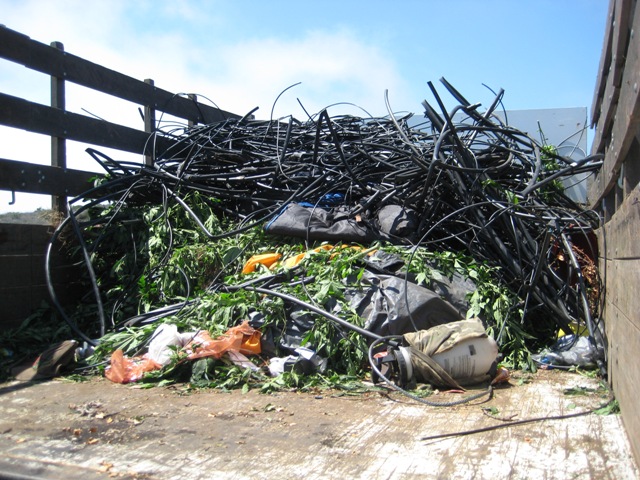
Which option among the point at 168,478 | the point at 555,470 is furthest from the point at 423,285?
the point at 168,478

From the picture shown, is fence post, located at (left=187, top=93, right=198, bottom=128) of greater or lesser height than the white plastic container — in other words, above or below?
above

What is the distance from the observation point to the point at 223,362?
4.30 m

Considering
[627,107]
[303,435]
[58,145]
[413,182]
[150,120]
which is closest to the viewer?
[627,107]

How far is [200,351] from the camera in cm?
423

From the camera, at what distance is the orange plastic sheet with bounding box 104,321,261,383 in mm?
4223

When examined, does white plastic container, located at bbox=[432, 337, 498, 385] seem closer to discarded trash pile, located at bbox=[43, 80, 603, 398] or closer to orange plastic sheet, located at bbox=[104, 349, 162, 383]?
discarded trash pile, located at bbox=[43, 80, 603, 398]

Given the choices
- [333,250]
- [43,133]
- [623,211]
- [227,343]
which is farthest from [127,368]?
[623,211]

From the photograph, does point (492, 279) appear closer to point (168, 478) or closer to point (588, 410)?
point (588, 410)

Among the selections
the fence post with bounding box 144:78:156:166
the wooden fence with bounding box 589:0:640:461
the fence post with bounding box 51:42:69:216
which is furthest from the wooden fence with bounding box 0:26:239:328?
the wooden fence with bounding box 589:0:640:461

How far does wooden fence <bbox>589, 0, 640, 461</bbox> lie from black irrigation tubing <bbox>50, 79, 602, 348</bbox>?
812mm

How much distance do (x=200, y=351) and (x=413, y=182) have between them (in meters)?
2.76

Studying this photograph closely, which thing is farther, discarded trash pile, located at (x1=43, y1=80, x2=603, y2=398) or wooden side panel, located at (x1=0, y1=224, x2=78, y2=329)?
wooden side panel, located at (x1=0, y1=224, x2=78, y2=329)

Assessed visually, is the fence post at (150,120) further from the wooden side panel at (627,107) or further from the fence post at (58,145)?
the wooden side panel at (627,107)

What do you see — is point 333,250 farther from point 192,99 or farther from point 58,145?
point 192,99
